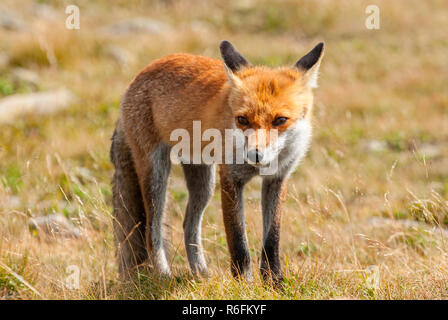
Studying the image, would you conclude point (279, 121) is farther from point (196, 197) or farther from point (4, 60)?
point (4, 60)

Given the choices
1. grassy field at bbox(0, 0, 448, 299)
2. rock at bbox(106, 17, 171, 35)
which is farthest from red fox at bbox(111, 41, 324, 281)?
rock at bbox(106, 17, 171, 35)

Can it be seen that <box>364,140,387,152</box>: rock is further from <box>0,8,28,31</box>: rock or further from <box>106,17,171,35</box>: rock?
<box>0,8,28,31</box>: rock

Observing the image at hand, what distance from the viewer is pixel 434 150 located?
882 cm

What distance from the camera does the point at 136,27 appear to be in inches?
585

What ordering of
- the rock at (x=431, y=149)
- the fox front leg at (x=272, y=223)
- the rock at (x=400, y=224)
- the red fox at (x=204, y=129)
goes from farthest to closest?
1. the rock at (x=431, y=149)
2. the rock at (x=400, y=224)
3. the fox front leg at (x=272, y=223)
4. the red fox at (x=204, y=129)

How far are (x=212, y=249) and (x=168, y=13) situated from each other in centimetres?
1363

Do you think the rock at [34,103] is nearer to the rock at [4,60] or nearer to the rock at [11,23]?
the rock at [4,60]

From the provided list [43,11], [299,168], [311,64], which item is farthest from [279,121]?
[43,11]

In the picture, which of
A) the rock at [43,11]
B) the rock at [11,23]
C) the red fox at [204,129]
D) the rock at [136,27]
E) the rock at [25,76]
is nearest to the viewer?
the red fox at [204,129]

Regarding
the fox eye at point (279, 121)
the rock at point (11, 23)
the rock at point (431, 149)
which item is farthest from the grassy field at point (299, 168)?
the fox eye at point (279, 121)

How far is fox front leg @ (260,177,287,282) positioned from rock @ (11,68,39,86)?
7.63 m

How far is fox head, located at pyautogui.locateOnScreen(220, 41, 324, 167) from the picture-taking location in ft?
11.3

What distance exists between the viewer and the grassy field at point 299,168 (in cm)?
378
